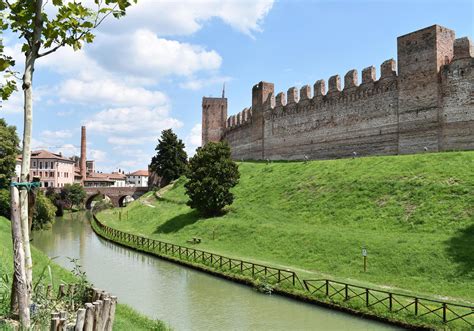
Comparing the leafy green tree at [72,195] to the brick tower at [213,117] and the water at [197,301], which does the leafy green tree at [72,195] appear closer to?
the brick tower at [213,117]

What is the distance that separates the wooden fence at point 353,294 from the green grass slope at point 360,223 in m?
1.38

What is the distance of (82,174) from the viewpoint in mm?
97438

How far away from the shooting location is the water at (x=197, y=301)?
14508 millimetres

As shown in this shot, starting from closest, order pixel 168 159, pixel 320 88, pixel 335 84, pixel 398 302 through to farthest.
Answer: pixel 398 302
pixel 335 84
pixel 320 88
pixel 168 159

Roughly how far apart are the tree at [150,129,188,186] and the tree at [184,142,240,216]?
1086 inches

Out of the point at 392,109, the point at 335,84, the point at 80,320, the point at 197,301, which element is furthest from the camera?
the point at 335,84

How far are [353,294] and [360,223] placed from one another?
9263mm

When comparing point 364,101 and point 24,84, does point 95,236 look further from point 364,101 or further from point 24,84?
point 24,84

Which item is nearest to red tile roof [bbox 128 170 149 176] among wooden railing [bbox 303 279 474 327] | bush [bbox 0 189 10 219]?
bush [bbox 0 189 10 219]

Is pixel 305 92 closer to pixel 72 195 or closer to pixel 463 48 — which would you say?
pixel 463 48

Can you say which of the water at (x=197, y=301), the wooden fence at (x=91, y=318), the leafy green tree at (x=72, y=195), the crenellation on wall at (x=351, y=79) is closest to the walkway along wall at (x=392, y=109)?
the crenellation on wall at (x=351, y=79)

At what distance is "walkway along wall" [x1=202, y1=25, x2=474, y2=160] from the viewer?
1235 inches

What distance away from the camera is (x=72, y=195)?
71688 millimetres

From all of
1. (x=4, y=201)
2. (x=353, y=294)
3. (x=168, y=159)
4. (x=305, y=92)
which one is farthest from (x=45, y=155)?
(x=353, y=294)
